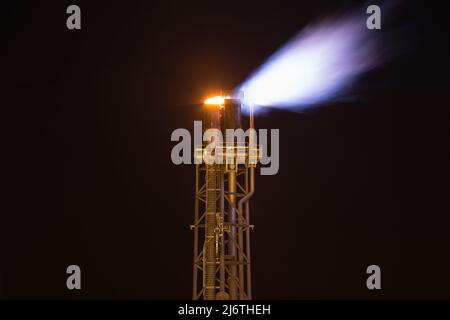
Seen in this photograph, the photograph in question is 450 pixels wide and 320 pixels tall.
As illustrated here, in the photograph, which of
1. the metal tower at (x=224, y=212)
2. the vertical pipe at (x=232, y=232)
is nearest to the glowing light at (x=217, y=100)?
the metal tower at (x=224, y=212)

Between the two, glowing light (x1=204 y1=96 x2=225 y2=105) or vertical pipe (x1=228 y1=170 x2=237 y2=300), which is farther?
glowing light (x1=204 y1=96 x2=225 y2=105)

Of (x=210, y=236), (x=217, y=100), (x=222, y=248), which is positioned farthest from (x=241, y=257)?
(x=217, y=100)

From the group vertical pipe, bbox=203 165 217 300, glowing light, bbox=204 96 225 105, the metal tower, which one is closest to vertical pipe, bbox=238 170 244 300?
the metal tower

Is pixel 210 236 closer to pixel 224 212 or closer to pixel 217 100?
Result: pixel 224 212

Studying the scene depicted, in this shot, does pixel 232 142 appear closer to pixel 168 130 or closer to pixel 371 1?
pixel 168 130

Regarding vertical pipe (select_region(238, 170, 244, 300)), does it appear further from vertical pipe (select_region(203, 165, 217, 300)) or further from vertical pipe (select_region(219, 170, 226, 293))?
vertical pipe (select_region(203, 165, 217, 300))

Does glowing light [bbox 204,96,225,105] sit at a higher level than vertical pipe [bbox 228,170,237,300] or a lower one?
higher

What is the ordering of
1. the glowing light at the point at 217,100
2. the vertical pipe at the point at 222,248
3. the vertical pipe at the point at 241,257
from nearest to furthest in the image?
1. the vertical pipe at the point at 222,248
2. the vertical pipe at the point at 241,257
3. the glowing light at the point at 217,100

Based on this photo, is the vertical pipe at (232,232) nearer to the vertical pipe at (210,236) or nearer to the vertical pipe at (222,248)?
the vertical pipe at (222,248)

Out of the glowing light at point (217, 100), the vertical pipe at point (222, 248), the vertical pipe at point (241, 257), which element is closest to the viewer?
the vertical pipe at point (222, 248)

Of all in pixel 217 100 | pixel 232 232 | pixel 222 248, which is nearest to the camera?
pixel 222 248

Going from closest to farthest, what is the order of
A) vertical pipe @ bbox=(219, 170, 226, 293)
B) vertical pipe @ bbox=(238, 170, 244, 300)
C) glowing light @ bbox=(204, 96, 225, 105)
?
vertical pipe @ bbox=(219, 170, 226, 293), vertical pipe @ bbox=(238, 170, 244, 300), glowing light @ bbox=(204, 96, 225, 105)

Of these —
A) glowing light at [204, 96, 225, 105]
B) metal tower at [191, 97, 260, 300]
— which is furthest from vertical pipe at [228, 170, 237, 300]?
glowing light at [204, 96, 225, 105]

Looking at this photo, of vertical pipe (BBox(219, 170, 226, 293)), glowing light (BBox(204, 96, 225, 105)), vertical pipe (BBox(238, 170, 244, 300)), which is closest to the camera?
vertical pipe (BBox(219, 170, 226, 293))
